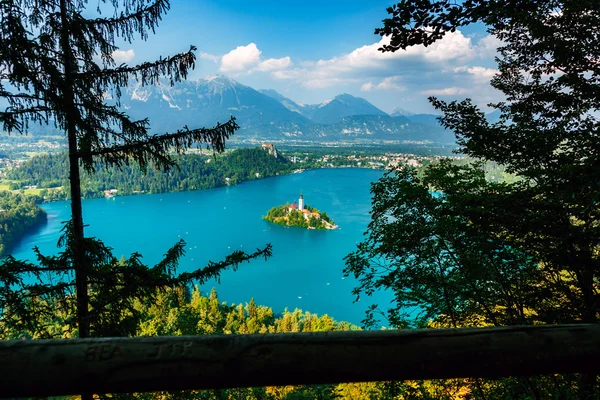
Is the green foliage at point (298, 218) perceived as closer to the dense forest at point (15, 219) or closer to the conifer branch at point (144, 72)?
the dense forest at point (15, 219)

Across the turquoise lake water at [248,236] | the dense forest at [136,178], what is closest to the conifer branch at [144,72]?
the turquoise lake water at [248,236]

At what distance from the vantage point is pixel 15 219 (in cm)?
4094

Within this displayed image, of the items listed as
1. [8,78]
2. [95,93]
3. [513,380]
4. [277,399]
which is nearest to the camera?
[8,78]

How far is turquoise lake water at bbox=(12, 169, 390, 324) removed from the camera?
26484 millimetres

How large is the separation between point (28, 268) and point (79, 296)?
1.62 ft

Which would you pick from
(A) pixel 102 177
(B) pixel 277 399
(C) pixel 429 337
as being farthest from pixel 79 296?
(A) pixel 102 177

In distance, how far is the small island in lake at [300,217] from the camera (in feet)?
142

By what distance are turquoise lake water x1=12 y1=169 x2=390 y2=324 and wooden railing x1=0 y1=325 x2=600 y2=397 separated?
1768 centimetres

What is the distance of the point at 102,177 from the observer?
7469cm

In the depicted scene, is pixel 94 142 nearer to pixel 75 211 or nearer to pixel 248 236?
pixel 75 211

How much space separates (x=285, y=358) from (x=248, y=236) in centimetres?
3902

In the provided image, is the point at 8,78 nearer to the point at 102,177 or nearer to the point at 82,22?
the point at 82,22

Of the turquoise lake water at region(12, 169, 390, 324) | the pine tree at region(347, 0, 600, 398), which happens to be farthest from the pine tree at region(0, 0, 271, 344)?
the turquoise lake water at region(12, 169, 390, 324)

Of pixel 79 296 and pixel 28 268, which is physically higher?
pixel 28 268
